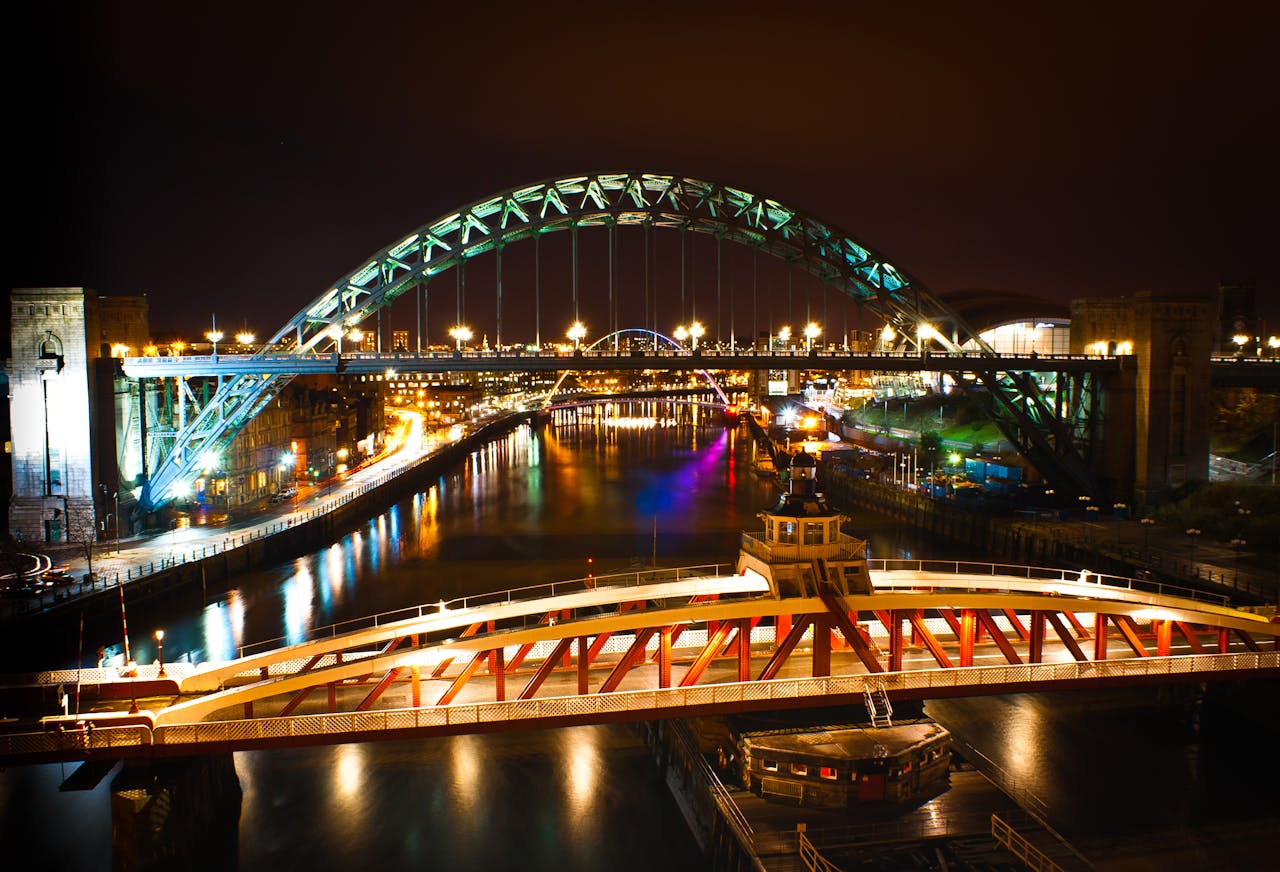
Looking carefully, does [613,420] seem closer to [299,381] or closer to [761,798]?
[299,381]

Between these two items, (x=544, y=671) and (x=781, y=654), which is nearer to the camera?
(x=544, y=671)

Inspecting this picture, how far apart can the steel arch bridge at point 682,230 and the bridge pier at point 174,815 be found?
20497 millimetres

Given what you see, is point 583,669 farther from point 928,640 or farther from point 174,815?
point 174,815

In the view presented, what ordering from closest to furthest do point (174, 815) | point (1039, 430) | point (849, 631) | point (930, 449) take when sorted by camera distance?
point (174, 815) → point (849, 631) → point (1039, 430) → point (930, 449)

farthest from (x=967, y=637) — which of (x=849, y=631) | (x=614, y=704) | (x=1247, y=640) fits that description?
(x=614, y=704)

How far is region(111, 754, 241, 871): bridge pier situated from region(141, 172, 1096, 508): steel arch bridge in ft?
67.2

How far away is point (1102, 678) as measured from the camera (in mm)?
14453

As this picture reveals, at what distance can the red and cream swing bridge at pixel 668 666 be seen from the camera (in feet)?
40.9

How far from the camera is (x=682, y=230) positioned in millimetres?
36125

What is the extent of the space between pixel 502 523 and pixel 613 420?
280 feet

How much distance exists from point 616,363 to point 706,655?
74.0 feet

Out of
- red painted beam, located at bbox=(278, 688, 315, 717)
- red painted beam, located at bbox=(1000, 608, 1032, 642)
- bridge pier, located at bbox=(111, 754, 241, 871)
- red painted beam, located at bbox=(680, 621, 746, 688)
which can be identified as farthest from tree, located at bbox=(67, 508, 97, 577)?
red painted beam, located at bbox=(1000, 608, 1032, 642)

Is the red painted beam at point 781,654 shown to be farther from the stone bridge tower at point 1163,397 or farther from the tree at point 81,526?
the stone bridge tower at point 1163,397

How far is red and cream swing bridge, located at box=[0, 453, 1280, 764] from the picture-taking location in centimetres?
1245
